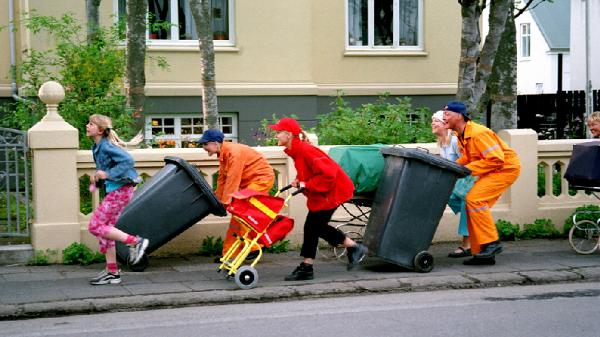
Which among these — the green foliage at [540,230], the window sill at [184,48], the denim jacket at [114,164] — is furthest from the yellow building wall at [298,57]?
the denim jacket at [114,164]

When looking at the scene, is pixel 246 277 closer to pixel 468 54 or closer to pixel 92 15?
pixel 468 54

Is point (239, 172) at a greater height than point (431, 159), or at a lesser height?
lesser

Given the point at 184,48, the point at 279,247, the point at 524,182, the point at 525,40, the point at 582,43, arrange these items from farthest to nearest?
1. the point at 525,40
2. the point at 582,43
3. the point at 184,48
4. the point at 524,182
5. the point at 279,247

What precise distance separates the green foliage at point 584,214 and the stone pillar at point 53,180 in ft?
19.2

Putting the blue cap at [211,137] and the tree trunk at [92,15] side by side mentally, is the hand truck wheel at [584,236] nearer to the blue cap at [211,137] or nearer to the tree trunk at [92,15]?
the blue cap at [211,137]

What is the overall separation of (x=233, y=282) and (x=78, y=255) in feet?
6.53

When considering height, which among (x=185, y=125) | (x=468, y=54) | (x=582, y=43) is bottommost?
(x=185, y=125)

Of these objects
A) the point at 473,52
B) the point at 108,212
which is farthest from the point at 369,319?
the point at 473,52

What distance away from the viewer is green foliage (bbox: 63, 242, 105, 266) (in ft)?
34.1

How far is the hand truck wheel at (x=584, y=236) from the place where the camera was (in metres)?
11.1

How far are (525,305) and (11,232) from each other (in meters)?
5.59

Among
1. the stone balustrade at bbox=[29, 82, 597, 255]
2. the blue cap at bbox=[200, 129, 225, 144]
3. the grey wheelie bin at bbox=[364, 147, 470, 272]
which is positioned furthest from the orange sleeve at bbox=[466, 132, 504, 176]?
the blue cap at bbox=[200, 129, 225, 144]

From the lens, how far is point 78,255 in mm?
10398

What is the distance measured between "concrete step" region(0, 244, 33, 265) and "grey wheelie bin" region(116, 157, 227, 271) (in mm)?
1172
